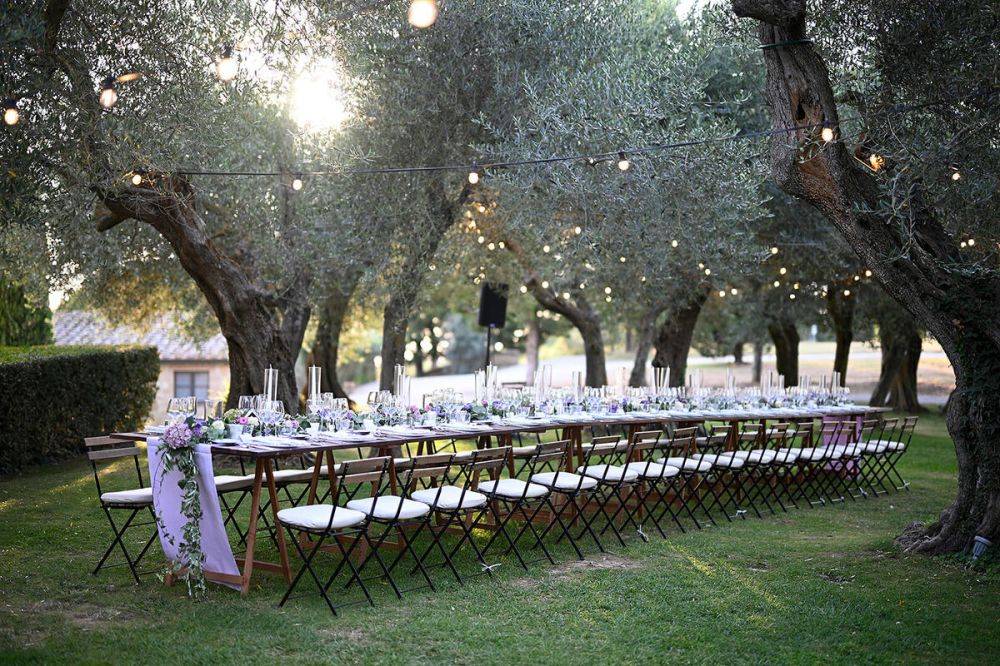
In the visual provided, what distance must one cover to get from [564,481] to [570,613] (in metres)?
1.91

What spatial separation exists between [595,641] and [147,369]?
11.2 meters

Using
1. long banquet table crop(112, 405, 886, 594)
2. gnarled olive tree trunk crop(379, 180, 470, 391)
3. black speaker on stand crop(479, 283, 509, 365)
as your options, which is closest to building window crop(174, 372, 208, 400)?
black speaker on stand crop(479, 283, 509, 365)

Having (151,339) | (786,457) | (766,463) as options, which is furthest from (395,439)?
(151,339)

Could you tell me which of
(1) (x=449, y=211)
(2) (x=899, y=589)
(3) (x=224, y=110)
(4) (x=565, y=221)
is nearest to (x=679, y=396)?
(4) (x=565, y=221)

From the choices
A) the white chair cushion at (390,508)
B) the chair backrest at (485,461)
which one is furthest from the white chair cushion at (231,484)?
the chair backrest at (485,461)

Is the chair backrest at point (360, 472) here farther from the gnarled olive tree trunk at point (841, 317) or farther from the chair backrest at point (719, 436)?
the gnarled olive tree trunk at point (841, 317)

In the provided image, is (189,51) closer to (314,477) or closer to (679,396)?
(314,477)

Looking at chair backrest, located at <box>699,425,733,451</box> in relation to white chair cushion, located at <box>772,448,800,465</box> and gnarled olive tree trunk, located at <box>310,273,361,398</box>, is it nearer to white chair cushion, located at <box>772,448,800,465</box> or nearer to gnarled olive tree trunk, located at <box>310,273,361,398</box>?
white chair cushion, located at <box>772,448,800,465</box>

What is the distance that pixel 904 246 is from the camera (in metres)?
7.10

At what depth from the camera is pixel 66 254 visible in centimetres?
1256

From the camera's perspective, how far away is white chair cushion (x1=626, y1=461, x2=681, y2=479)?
8.60 metres

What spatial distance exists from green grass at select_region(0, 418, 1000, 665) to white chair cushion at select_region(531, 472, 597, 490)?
55 cm

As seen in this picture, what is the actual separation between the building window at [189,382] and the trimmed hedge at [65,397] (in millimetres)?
7521

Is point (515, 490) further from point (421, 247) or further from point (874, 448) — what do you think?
point (874, 448)
